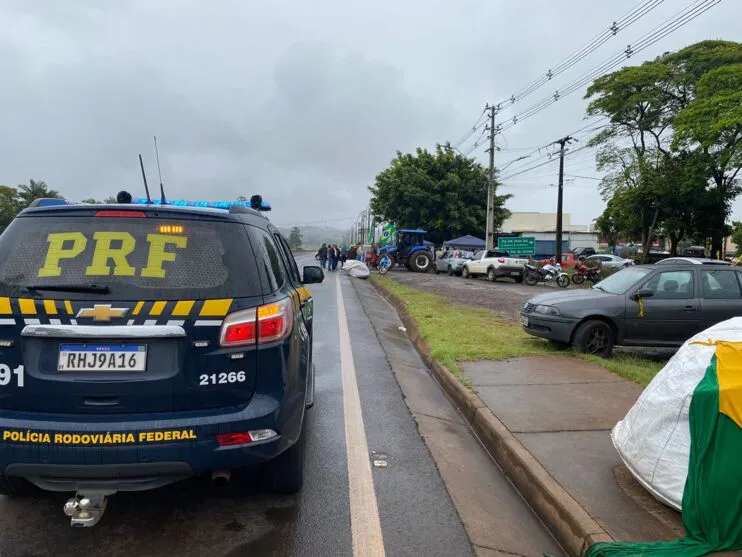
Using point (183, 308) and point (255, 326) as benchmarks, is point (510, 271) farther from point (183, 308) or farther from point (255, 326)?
point (183, 308)

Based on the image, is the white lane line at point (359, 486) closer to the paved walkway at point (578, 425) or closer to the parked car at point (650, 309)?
the paved walkway at point (578, 425)

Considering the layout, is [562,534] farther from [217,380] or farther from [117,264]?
[117,264]

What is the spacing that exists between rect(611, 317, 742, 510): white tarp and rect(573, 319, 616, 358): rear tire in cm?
469

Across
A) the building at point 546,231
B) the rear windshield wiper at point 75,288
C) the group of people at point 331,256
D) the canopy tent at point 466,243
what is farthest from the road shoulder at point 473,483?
the building at point 546,231

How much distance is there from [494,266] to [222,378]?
25917mm

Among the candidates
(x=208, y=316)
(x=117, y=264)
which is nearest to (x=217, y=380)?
(x=208, y=316)

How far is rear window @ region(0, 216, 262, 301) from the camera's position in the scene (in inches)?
114

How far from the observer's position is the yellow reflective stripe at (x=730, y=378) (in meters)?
2.87

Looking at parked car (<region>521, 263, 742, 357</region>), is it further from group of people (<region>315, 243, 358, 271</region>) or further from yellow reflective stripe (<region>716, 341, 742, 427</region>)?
group of people (<region>315, 243, 358, 271</region>)


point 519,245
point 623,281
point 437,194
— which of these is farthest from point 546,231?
point 623,281

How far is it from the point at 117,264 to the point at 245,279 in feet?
2.18

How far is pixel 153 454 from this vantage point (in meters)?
2.79

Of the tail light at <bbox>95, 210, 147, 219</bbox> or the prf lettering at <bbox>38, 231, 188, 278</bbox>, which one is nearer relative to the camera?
the prf lettering at <bbox>38, 231, 188, 278</bbox>

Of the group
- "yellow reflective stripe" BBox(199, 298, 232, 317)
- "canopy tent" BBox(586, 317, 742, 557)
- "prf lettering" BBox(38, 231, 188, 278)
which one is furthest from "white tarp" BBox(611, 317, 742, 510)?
"prf lettering" BBox(38, 231, 188, 278)
